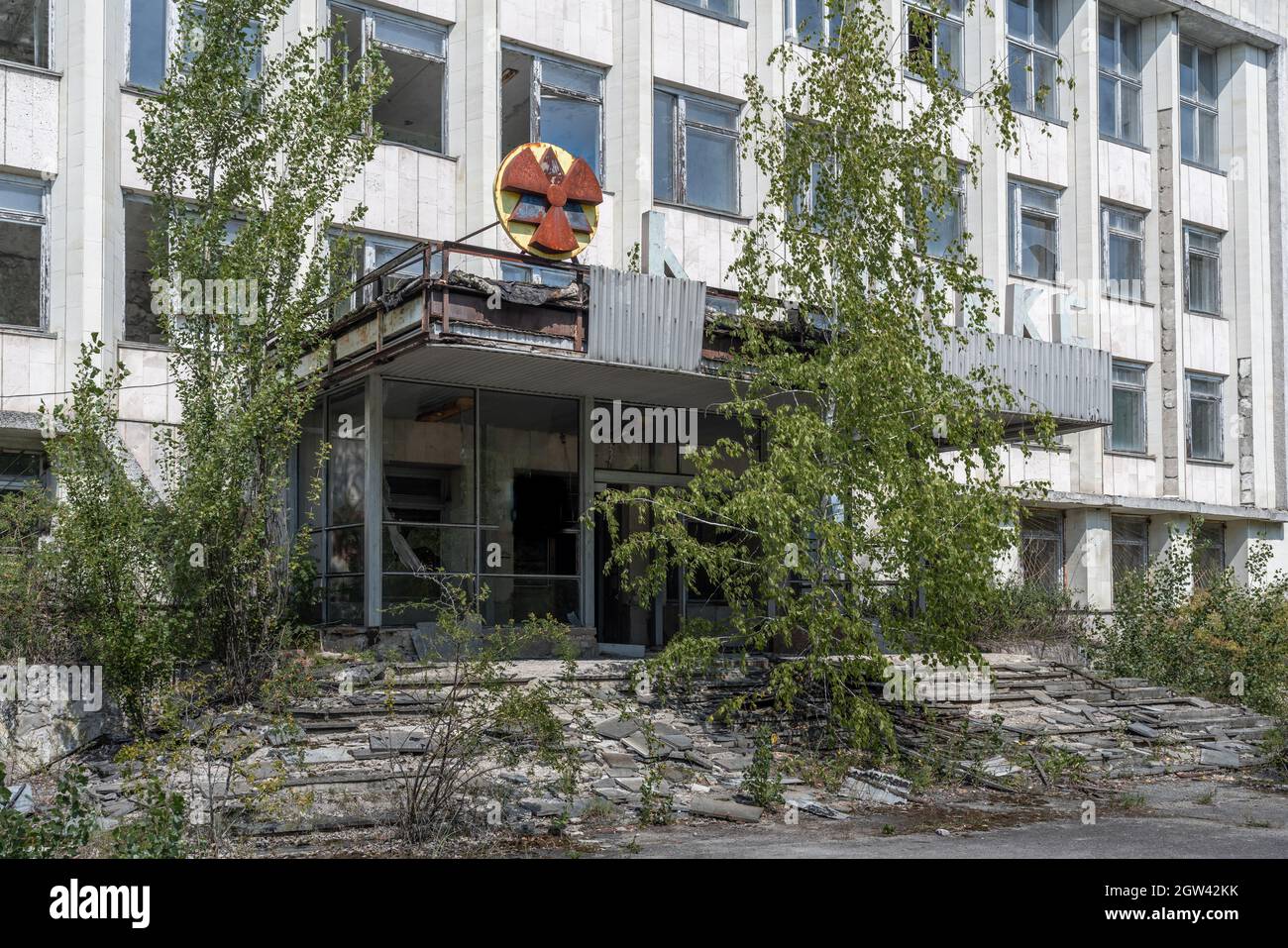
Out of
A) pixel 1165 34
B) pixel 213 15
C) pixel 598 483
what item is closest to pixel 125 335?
pixel 213 15

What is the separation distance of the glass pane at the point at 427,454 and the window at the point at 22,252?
16.1 feet

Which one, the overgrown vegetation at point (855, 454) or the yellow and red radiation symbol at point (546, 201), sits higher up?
the yellow and red radiation symbol at point (546, 201)

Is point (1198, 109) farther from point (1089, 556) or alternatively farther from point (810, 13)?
point (810, 13)

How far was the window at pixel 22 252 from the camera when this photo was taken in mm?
16797

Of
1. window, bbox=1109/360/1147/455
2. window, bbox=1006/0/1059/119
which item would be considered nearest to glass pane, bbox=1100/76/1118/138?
window, bbox=1006/0/1059/119

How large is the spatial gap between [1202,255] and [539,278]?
18.5m

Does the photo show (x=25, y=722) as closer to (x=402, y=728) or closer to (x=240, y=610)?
(x=240, y=610)

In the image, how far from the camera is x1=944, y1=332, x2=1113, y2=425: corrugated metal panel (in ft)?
60.4

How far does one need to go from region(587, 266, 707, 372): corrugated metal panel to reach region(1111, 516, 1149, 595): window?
15854 mm

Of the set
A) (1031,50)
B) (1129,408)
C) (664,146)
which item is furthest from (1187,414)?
(664,146)

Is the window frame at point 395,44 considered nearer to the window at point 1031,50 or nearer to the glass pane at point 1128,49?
the window at point 1031,50

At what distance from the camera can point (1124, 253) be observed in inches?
1138

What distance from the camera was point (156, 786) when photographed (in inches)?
306

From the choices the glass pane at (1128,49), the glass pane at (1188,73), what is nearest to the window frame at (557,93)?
the glass pane at (1128,49)
